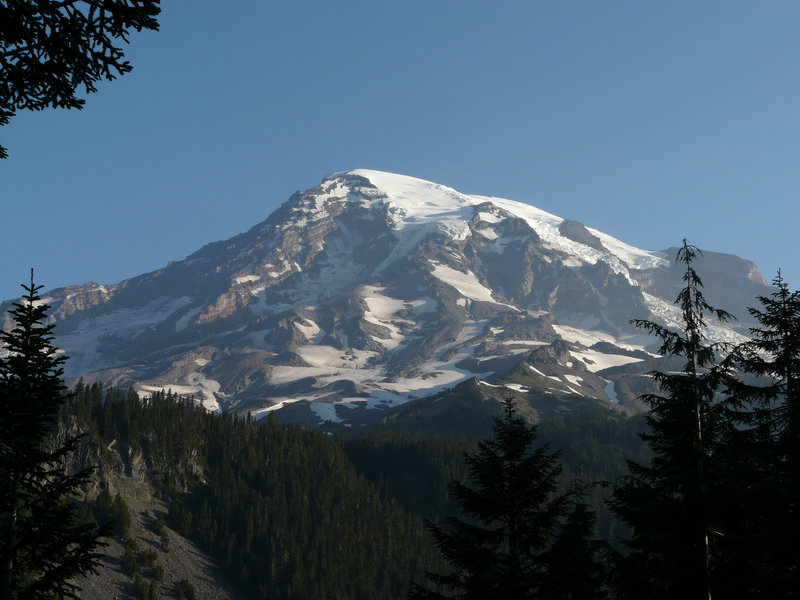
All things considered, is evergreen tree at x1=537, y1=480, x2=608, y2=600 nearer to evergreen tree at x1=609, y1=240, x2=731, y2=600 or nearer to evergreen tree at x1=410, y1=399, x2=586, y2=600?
evergreen tree at x1=410, y1=399, x2=586, y2=600

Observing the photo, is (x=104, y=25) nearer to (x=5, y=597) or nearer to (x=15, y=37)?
(x=15, y=37)

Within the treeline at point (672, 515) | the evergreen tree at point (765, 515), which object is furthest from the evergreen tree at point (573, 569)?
the evergreen tree at point (765, 515)

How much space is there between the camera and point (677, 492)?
30.1 meters

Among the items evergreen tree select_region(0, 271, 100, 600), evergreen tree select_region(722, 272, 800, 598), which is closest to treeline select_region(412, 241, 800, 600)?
evergreen tree select_region(722, 272, 800, 598)

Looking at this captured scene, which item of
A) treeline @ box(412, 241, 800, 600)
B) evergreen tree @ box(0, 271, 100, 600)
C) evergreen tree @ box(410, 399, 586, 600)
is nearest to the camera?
evergreen tree @ box(0, 271, 100, 600)

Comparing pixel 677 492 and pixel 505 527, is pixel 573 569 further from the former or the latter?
pixel 677 492

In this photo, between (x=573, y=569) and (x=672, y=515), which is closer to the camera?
(x=672, y=515)

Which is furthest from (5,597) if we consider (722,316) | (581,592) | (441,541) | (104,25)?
(722,316)

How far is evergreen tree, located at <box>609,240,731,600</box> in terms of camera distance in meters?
28.1

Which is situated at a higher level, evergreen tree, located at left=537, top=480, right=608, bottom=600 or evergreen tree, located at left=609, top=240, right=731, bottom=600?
evergreen tree, located at left=609, top=240, right=731, bottom=600

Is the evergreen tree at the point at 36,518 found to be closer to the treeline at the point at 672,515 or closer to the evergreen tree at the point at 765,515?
the treeline at the point at 672,515

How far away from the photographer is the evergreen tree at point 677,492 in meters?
28.1

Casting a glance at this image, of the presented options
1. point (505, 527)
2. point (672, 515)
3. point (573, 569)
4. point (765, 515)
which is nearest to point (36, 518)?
point (505, 527)

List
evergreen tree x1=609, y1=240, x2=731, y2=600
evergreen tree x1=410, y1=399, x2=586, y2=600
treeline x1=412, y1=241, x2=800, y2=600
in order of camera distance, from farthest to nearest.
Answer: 1. evergreen tree x1=410, y1=399, x2=586, y2=600
2. evergreen tree x1=609, y1=240, x2=731, y2=600
3. treeline x1=412, y1=241, x2=800, y2=600
